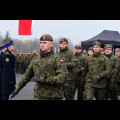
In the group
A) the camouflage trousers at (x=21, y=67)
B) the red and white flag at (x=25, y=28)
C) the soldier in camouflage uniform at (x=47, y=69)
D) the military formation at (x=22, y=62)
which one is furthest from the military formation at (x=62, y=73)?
the camouflage trousers at (x=21, y=67)

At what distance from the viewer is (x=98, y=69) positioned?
5.93 metres

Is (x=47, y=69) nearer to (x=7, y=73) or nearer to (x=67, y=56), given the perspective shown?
(x=67, y=56)

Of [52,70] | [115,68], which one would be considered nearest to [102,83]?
[115,68]

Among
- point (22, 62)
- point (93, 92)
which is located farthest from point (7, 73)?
point (22, 62)

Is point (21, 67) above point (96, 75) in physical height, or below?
below

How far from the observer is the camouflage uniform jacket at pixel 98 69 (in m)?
5.85

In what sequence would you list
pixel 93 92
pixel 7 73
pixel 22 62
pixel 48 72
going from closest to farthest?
1. pixel 48 72
2. pixel 93 92
3. pixel 7 73
4. pixel 22 62

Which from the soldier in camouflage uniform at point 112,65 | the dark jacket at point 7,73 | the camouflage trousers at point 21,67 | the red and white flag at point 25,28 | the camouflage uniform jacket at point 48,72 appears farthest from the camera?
the camouflage trousers at point 21,67

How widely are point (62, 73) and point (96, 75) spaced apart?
100.0 inches

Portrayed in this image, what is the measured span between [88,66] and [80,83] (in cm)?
130

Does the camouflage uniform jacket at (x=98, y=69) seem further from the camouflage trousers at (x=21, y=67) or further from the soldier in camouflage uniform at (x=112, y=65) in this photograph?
the camouflage trousers at (x=21, y=67)

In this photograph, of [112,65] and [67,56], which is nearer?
[67,56]

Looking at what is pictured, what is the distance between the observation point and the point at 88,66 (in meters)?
6.11
